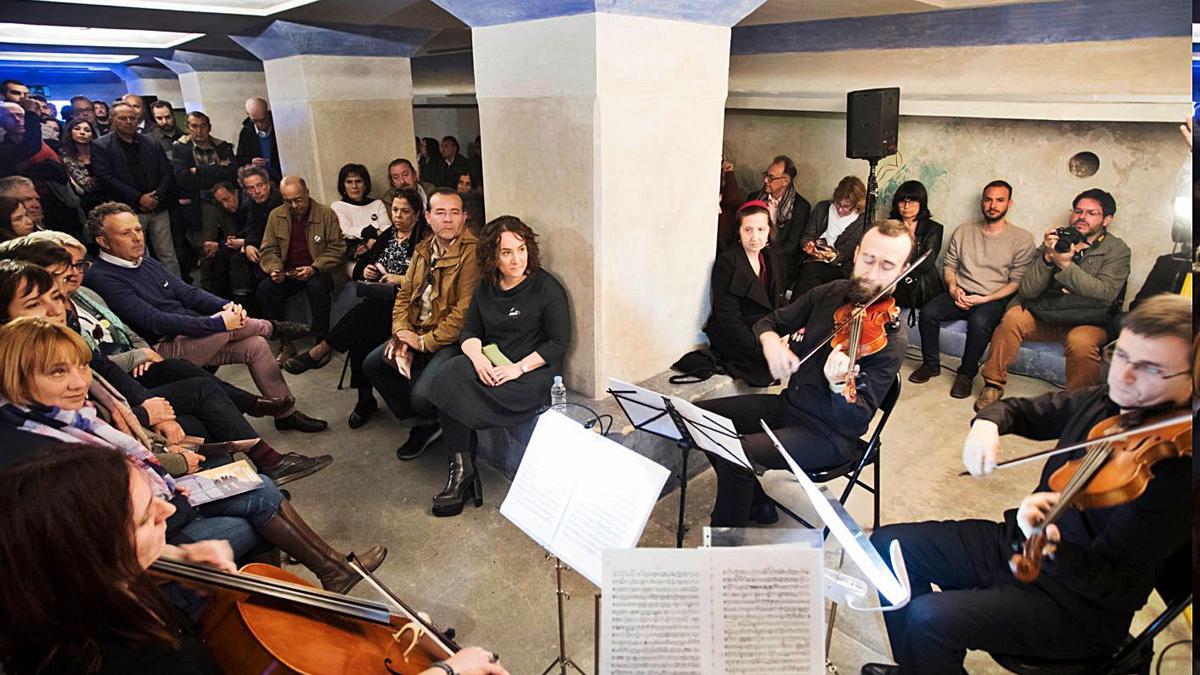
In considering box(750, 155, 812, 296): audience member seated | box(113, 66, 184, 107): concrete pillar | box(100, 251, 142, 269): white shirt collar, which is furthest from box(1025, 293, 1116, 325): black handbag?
box(113, 66, 184, 107): concrete pillar

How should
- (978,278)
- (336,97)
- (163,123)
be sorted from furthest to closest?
(163,123) < (336,97) < (978,278)

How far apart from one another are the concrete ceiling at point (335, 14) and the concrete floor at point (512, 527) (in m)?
2.59

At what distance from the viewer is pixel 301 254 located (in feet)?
16.0

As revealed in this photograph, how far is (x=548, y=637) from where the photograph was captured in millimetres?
2357

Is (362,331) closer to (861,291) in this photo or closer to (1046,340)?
(861,291)

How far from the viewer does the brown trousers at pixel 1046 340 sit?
1.27 m

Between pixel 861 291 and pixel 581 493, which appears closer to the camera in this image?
pixel 581 493

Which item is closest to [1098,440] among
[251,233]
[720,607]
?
[720,607]

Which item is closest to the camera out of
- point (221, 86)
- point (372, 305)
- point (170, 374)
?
point (170, 374)

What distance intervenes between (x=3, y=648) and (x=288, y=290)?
403 cm

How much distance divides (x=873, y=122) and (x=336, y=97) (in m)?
4.13

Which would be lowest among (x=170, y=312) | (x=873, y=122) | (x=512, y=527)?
(x=512, y=527)

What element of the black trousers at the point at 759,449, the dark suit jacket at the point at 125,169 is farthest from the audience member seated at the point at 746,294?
the dark suit jacket at the point at 125,169

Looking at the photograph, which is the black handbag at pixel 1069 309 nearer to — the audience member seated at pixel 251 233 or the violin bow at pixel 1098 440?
the violin bow at pixel 1098 440
